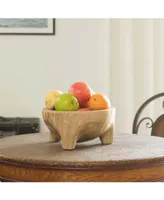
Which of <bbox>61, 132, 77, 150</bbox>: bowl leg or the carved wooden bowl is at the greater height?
the carved wooden bowl

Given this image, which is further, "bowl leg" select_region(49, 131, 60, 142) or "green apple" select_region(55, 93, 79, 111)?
"bowl leg" select_region(49, 131, 60, 142)

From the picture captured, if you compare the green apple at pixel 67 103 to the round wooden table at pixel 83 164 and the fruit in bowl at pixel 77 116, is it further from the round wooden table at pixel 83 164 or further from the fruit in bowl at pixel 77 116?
the round wooden table at pixel 83 164

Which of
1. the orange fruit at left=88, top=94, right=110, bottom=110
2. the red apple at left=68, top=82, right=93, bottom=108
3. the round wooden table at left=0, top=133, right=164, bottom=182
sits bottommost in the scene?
the round wooden table at left=0, top=133, right=164, bottom=182

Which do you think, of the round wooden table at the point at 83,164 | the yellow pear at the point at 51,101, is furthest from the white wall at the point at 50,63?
the round wooden table at the point at 83,164

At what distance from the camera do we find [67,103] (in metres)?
1.43

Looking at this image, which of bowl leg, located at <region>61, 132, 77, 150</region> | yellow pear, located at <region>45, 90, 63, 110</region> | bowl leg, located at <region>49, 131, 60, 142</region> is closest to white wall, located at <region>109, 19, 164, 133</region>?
bowl leg, located at <region>49, 131, 60, 142</region>

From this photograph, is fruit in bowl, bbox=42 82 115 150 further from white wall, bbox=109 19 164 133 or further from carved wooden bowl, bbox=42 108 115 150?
white wall, bbox=109 19 164 133

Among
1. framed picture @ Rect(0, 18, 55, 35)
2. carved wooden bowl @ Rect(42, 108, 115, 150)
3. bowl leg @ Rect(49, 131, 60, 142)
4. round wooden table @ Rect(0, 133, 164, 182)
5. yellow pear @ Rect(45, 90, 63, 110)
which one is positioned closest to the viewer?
round wooden table @ Rect(0, 133, 164, 182)

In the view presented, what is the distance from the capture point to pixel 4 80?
3.34m

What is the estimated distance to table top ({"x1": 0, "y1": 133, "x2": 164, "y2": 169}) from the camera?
1205 mm

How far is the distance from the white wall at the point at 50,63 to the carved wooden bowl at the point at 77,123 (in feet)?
6.18

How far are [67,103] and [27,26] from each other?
6.89 feet

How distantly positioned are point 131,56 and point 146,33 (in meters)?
0.28

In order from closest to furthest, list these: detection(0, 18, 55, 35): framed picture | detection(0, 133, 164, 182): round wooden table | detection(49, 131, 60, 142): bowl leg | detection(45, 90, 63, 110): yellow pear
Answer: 1. detection(0, 133, 164, 182): round wooden table
2. detection(45, 90, 63, 110): yellow pear
3. detection(49, 131, 60, 142): bowl leg
4. detection(0, 18, 55, 35): framed picture
